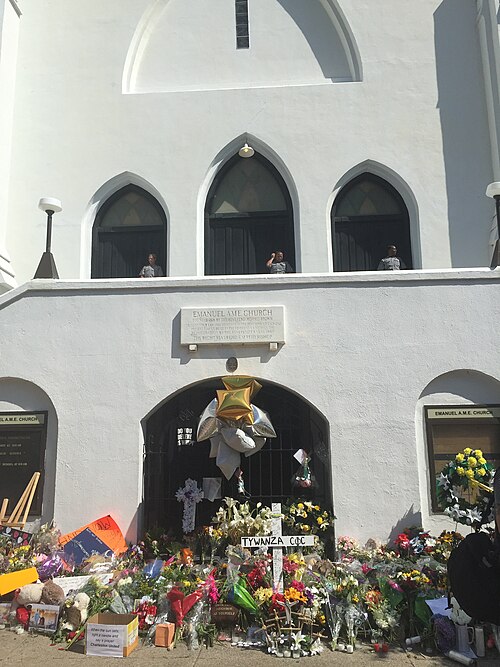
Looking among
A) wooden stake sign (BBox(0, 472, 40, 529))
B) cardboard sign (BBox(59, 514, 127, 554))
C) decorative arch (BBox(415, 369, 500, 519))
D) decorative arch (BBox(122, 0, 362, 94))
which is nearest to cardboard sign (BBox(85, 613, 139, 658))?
cardboard sign (BBox(59, 514, 127, 554))

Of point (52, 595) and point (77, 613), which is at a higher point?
point (52, 595)

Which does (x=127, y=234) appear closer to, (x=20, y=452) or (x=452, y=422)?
(x=20, y=452)

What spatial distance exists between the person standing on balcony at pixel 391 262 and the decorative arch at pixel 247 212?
1.58 meters

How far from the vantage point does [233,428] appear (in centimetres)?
807

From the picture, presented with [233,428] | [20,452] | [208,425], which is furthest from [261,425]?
[20,452]

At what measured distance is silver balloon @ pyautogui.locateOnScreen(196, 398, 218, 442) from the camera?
320 inches

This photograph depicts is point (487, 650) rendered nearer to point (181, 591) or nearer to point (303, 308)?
point (181, 591)

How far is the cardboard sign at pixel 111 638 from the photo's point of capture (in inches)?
227

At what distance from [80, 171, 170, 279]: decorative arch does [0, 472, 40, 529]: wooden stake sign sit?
454 centimetres

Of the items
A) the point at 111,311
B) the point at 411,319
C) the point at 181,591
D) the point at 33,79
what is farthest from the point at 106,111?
the point at 181,591

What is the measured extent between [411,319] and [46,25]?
9.60 metres

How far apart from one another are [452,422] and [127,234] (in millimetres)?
7012

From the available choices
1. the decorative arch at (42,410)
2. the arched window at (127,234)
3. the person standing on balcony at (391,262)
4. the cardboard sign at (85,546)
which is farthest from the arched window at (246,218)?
the cardboard sign at (85,546)

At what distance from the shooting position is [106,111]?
1211cm
